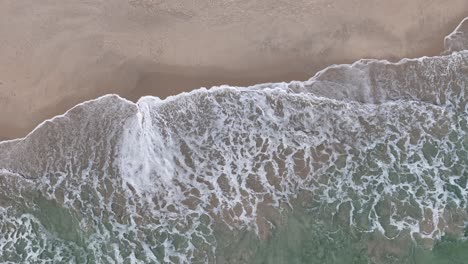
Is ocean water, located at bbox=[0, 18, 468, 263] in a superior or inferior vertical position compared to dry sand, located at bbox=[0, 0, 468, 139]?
inferior

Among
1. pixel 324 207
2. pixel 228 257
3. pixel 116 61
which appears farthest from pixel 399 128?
pixel 116 61

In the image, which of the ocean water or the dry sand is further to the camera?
the dry sand

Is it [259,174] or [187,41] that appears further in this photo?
[187,41]

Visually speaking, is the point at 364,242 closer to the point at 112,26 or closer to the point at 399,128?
the point at 399,128

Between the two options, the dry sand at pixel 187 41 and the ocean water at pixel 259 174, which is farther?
the dry sand at pixel 187 41

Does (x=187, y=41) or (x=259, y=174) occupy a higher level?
(x=187, y=41)
